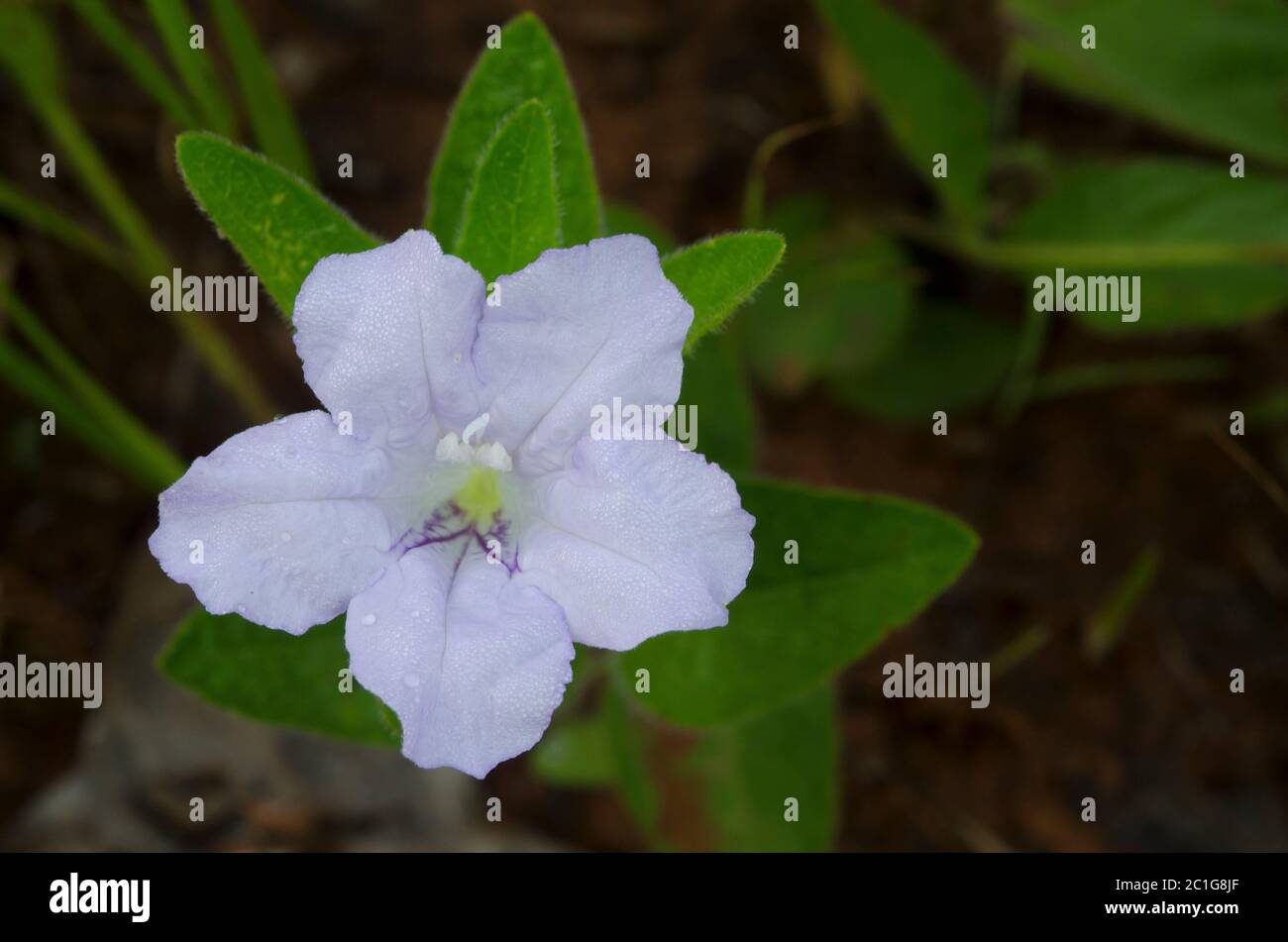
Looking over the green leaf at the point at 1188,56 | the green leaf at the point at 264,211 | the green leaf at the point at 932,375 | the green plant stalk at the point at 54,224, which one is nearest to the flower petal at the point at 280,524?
the green leaf at the point at 264,211

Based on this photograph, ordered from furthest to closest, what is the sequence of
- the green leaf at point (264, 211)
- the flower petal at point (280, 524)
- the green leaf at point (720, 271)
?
the green leaf at point (264, 211)
the green leaf at point (720, 271)
the flower petal at point (280, 524)

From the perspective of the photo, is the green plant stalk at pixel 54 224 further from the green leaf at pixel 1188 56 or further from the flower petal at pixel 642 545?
the green leaf at pixel 1188 56

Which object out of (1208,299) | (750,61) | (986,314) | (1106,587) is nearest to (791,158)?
(750,61)

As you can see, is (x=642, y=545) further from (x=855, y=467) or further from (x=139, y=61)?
(x=855, y=467)

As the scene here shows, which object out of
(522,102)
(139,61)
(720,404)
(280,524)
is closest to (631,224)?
(720,404)

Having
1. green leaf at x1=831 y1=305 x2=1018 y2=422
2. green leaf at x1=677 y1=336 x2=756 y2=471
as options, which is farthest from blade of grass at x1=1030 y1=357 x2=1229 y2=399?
green leaf at x1=677 y1=336 x2=756 y2=471

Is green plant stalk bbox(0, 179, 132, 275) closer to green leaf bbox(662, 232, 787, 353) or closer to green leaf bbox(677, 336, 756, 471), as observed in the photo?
green leaf bbox(677, 336, 756, 471)
